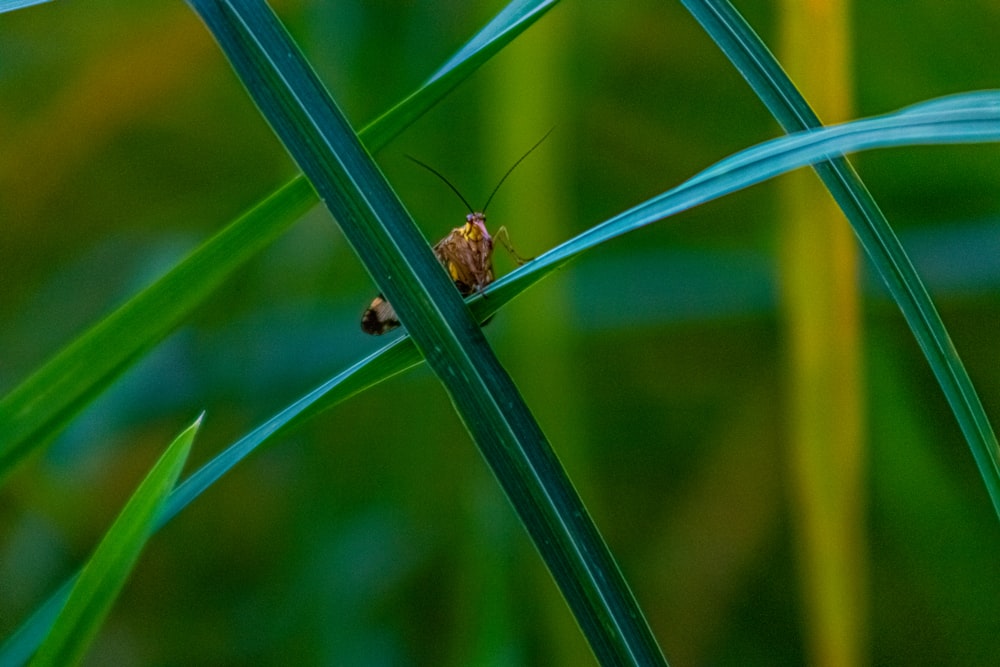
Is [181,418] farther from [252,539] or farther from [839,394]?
[839,394]

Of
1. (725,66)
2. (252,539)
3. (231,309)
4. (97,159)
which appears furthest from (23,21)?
(725,66)

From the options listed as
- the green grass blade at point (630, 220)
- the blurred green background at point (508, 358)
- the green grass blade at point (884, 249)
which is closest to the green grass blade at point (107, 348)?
the green grass blade at point (630, 220)

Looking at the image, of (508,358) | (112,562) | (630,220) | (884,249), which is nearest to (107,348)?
(112,562)

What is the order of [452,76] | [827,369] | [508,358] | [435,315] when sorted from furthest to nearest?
[508,358] < [827,369] < [452,76] < [435,315]

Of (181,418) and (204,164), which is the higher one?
(204,164)

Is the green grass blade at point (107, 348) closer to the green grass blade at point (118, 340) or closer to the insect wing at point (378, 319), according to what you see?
the green grass blade at point (118, 340)

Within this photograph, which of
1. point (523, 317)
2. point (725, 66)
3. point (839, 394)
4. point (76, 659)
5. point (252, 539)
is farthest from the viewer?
point (725, 66)

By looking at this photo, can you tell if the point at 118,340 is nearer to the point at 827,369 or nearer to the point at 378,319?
the point at 378,319
